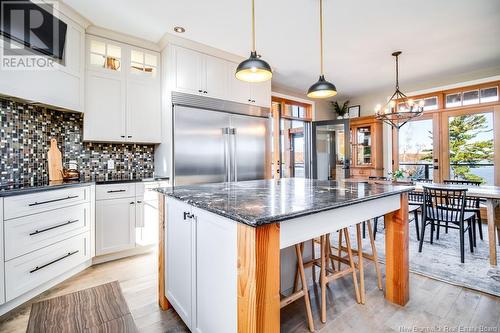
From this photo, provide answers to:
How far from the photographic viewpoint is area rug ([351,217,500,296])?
7.29ft

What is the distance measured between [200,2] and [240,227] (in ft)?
7.85

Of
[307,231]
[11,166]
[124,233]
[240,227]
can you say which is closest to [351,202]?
[307,231]

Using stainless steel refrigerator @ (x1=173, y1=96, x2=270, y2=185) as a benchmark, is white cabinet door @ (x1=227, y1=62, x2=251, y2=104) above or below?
above

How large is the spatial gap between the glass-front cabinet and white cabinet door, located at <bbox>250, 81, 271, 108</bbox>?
8.48 ft

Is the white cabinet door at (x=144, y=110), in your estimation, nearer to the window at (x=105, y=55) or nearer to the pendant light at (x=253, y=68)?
the window at (x=105, y=55)

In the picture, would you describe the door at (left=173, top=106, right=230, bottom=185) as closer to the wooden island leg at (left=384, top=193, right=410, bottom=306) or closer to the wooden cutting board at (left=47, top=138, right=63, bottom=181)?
the wooden cutting board at (left=47, top=138, right=63, bottom=181)

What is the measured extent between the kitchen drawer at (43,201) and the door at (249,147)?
186 centimetres

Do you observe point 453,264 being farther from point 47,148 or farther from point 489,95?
point 47,148

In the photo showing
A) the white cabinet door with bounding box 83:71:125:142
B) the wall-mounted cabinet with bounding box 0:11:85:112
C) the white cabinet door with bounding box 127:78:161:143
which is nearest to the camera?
the wall-mounted cabinet with bounding box 0:11:85:112

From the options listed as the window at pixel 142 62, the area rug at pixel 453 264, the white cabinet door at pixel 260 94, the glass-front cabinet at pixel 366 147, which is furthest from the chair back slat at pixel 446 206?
the window at pixel 142 62

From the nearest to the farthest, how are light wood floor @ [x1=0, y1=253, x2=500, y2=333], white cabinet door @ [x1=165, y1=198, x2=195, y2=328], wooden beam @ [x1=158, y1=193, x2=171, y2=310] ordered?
white cabinet door @ [x1=165, y1=198, x2=195, y2=328] → light wood floor @ [x1=0, y1=253, x2=500, y2=333] → wooden beam @ [x1=158, y1=193, x2=171, y2=310]

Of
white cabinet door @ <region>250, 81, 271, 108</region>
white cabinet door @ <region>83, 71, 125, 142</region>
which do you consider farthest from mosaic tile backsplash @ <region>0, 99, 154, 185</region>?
white cabinet door @ <region>250, 81, 271, 108</region>

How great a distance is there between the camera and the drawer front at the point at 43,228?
1857 millimetres
